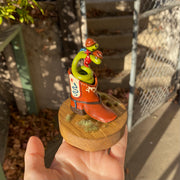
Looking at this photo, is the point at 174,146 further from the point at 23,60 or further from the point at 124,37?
the point at 23,60

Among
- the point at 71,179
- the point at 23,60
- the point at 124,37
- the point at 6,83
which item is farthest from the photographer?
the point at 124,37

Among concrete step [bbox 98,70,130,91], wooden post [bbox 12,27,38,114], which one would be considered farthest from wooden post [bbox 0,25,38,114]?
concrete step [bbox 98,70,130,91]

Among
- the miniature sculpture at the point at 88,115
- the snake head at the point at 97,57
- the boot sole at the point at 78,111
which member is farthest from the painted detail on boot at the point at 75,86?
the snake head at the point at 97,57

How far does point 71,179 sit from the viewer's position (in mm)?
1448

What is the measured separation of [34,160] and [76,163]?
1.22 ft

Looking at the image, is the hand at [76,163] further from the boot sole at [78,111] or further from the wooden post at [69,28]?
the wooden post at [69,28]

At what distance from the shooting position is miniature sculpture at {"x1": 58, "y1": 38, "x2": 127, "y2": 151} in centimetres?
152

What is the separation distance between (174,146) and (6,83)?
349 cm

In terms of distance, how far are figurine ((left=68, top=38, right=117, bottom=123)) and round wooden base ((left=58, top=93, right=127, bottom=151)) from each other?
0.05 meters

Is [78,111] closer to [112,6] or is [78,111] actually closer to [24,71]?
[24,71]

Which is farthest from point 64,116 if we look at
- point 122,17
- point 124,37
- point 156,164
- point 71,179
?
point 122,17

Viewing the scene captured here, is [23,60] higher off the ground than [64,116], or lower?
lower

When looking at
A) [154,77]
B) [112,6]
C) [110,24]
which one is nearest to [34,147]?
[154,77]

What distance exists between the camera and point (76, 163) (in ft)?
5.07
